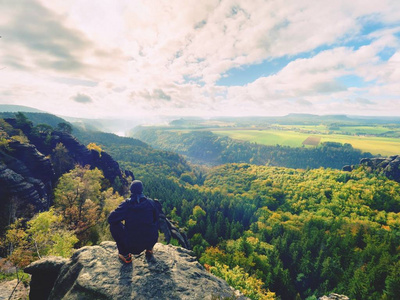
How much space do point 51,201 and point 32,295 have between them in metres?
52.2

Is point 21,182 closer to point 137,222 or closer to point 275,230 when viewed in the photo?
point 137,222

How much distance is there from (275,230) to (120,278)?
97975 mm

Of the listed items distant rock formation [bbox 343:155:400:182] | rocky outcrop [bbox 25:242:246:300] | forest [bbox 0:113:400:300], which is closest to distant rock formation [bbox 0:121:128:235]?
forest [bbox 0:113:400:300]

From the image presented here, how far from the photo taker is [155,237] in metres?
8.99

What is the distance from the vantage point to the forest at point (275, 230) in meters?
33.7

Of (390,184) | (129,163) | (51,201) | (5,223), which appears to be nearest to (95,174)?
(51,201)

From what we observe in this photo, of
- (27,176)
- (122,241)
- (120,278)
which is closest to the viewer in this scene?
(120,278)

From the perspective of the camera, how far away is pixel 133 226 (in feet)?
28.2

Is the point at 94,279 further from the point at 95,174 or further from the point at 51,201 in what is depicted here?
the point at 95,174

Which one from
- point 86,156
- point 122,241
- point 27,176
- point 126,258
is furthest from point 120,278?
point 86,156

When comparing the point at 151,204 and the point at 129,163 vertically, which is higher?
the point at 151,204

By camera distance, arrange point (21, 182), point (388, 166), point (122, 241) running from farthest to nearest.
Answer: point (388, 166), point (21, 182), point (122, 241)

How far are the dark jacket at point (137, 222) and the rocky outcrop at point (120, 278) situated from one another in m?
0.99

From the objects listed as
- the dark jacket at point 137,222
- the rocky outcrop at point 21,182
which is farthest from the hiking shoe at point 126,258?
the rocky outcrop at point 21,182
